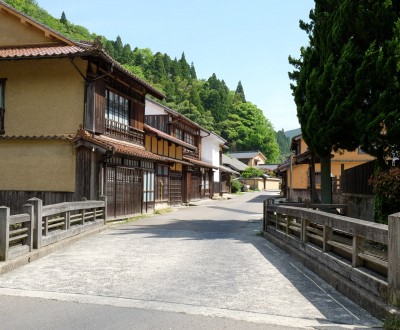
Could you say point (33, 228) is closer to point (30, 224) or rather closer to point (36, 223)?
point (36, 223)

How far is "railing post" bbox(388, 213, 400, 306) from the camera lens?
477cm

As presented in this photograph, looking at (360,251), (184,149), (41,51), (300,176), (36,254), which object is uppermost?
(41,51)

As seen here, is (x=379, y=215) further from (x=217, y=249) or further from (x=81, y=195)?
(x=81, y=195)

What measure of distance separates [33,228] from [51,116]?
306 inches

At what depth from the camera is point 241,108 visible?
315ft

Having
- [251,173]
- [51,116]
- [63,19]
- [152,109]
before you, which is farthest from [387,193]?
[63,19]

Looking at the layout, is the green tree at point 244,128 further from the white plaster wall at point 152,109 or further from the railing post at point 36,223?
the railing post at point 36,223

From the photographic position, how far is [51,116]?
15.6m

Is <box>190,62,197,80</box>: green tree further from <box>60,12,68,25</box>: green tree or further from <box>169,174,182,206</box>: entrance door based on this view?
<box>169,174,182,206</box>: entrance door

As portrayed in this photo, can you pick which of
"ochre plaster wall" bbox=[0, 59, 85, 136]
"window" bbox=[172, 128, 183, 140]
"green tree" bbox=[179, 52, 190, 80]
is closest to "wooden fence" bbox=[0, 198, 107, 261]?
"ochre plaster wall" bbox=[0, 59, 85, 136]

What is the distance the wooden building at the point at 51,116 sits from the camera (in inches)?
595

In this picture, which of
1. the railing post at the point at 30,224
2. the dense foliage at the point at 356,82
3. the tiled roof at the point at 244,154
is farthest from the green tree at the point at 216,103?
the railing post at the point at 30,224

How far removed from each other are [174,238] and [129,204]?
22.4 feet

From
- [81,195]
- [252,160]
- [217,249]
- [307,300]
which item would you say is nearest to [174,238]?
[217,249]
